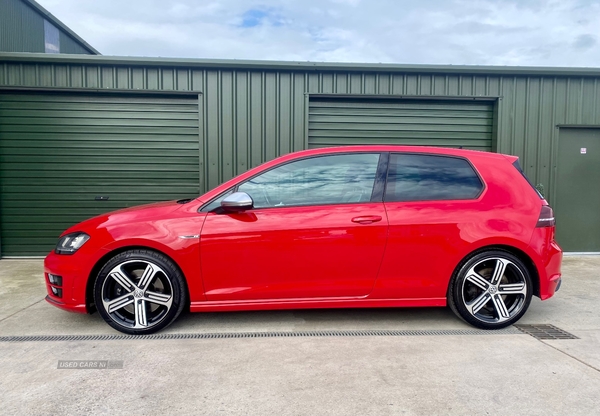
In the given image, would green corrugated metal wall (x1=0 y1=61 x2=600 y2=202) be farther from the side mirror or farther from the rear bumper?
the rear bumper

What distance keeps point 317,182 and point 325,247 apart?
0.60 metres

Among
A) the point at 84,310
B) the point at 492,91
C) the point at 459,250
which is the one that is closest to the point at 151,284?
the point at 84,310

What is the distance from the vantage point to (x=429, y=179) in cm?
351

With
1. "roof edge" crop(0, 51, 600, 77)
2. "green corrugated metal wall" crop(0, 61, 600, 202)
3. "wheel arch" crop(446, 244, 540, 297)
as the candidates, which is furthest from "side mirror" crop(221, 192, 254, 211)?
"roof edge" crop(0, 51, 600, 77)

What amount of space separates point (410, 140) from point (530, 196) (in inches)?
136

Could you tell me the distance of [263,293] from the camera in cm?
336

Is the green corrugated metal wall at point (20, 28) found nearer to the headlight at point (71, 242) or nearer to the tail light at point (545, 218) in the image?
the headlight at point (71, 242)

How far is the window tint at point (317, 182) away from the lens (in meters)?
3.42

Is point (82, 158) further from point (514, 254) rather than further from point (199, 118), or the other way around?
point (514, 254)

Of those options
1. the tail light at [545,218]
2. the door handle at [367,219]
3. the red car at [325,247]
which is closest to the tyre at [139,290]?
the red car at [325,247]

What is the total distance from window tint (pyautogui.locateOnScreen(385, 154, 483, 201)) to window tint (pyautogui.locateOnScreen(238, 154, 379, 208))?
0.65 ft

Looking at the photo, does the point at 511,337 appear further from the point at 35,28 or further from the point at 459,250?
the point at 35,28

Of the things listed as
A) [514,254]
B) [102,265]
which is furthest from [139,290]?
[514,254]

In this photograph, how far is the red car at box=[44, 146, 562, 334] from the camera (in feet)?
10.8
